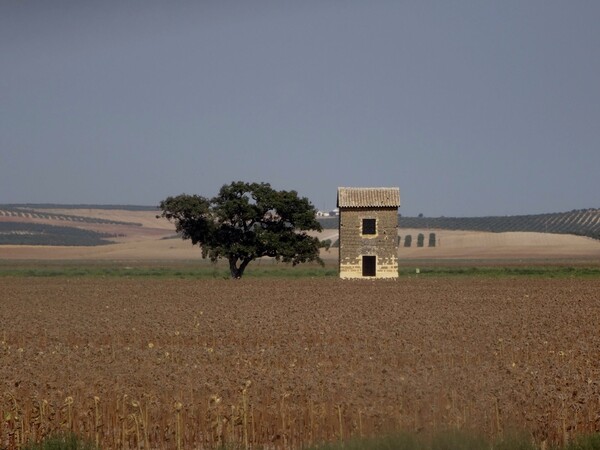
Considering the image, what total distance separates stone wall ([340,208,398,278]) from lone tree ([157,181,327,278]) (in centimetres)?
203

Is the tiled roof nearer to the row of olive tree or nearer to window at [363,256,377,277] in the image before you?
window at [363,256,377,277]

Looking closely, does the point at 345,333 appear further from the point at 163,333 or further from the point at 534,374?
the point at 534,374

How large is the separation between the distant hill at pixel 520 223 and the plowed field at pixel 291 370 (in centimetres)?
14006

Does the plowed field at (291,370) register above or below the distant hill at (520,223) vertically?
below

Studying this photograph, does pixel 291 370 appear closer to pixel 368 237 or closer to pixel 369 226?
pixel 368 237

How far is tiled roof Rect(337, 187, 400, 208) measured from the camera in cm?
5928

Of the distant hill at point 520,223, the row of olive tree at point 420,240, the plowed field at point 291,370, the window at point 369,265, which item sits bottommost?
the plowed field at point 291,370

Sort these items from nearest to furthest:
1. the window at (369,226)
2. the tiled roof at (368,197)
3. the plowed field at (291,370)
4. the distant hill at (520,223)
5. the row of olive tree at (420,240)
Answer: the plowed field at (291,370), the tiled roof at (368,197), the window at (369,226), the row of olive tree at (420,240), the distant hill at (520,223)

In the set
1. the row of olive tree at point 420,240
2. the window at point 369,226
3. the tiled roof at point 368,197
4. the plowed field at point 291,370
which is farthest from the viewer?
the row of olive tree at point 420,240

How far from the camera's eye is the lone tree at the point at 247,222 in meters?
59.5

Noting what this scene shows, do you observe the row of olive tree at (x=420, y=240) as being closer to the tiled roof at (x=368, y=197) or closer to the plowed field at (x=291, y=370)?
the tiled roof at (x=368, y=197)

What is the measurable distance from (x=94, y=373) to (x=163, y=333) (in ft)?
27.8

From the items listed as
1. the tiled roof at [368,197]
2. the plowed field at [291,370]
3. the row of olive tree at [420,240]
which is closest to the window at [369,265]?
the tiled roof at [368,197]

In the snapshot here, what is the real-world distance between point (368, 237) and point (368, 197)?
101 inches
